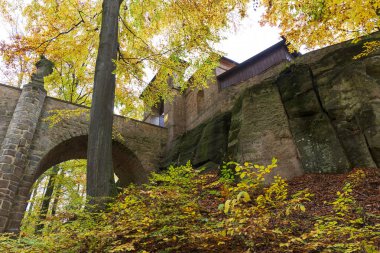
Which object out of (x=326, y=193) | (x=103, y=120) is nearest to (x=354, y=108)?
(x=326, y=193)

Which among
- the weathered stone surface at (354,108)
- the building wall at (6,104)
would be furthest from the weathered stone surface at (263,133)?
the building wall at (6,104)

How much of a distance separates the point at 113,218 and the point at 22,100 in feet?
29.3

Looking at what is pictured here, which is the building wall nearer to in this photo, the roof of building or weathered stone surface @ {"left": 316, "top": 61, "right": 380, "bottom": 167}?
the roof of building

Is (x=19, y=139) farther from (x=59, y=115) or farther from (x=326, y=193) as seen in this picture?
(x=326, y=193)

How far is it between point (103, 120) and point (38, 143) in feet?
20.1

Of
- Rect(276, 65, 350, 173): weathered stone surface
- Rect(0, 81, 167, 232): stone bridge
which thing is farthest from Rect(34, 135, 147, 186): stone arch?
Rect(276, 65, 350, 173): weathered stone surface

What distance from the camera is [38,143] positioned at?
410 inches

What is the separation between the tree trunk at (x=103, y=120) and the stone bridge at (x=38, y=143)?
12.5 ft

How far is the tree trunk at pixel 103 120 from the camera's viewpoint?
207 inches

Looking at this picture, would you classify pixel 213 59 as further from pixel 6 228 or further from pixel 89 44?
pixel 6 228

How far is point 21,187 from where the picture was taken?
954 centimetres

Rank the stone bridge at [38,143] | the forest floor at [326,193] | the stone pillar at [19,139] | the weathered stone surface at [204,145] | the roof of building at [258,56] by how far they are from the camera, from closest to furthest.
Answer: the forest floor at [326,193]
the stone pillar at [19,139]
the stone bridge at [38,143]
the weathered stone surface at [204,145]
the roof of building at [258,56]

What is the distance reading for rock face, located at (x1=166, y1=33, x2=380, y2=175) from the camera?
620 centimetres

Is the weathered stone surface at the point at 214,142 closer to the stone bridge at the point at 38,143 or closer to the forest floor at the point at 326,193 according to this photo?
the stone bridge at the point at 38,143
